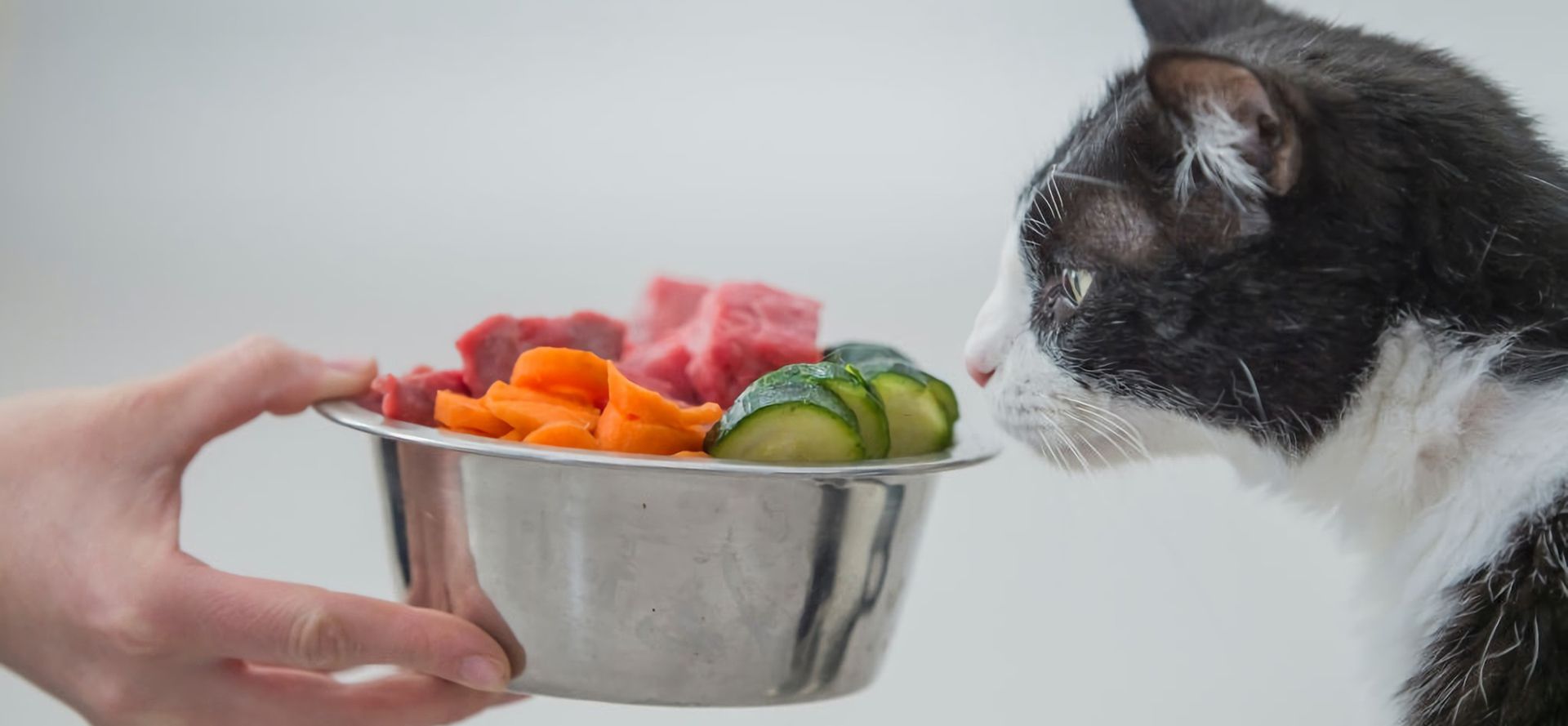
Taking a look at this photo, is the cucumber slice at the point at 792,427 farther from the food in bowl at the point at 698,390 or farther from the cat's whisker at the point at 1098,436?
the cat's whisker at the point at 1098,436

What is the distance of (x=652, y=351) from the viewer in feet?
4.46

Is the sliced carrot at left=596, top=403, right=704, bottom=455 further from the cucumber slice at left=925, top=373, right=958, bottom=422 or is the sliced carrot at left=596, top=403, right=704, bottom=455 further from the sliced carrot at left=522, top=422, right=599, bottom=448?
the cucumber slice at left=925, top=373, right=958, bottom=422

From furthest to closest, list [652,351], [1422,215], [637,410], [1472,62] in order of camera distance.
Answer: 1. [652,351]
2. [1472,62]
3. [637,410]
4. [1422,215]

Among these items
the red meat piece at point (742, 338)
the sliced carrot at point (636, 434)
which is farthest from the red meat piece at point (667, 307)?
the sliced carrot at point (636, 434)

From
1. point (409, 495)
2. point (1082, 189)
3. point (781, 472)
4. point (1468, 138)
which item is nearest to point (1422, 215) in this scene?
point (1468, 138)

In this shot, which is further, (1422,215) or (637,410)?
(637,410)

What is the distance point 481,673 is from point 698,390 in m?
0.36

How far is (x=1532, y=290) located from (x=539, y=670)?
2.83 ft

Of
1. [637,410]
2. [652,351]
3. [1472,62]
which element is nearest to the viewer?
[637,410]

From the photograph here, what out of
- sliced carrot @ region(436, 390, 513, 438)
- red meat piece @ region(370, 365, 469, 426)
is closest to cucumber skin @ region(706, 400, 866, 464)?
sliced carrot @ region(436, 390, 513, 438)

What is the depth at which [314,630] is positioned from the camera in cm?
109

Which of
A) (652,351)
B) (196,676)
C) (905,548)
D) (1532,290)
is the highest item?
(1532,290)

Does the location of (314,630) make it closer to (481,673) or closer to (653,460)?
(481,673)

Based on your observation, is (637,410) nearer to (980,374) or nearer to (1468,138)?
(980,374)
